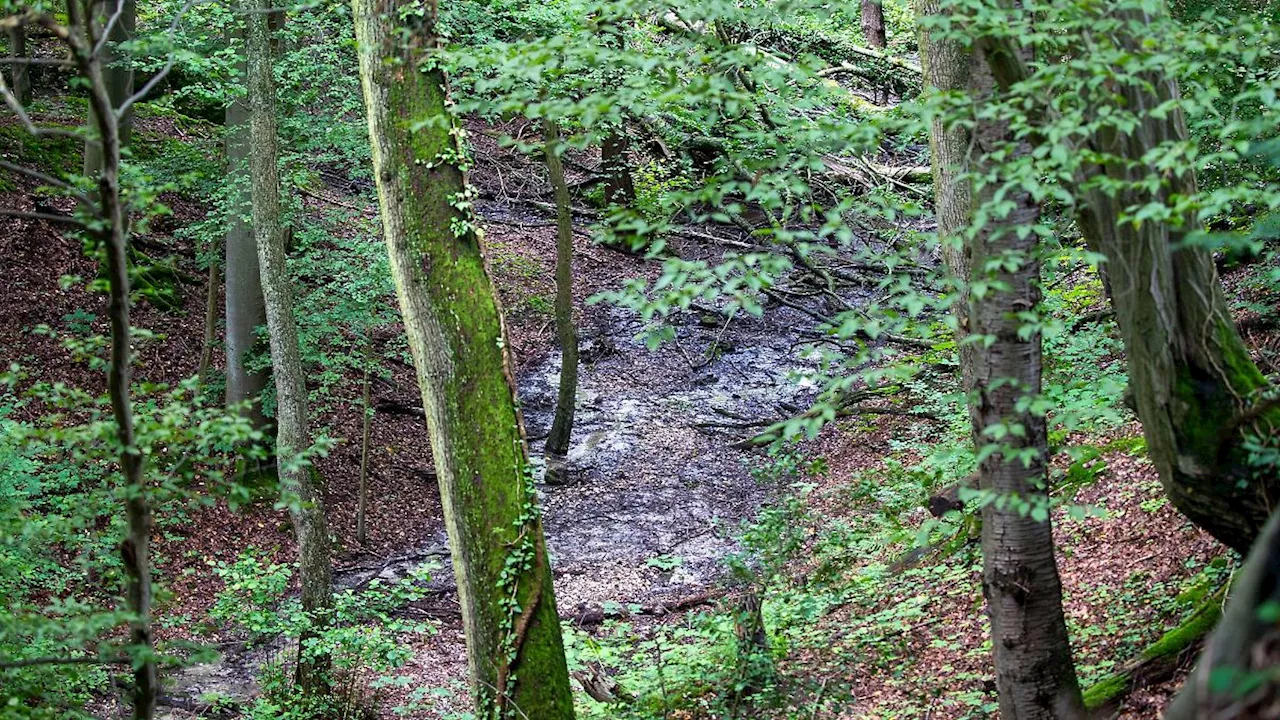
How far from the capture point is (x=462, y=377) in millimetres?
5773

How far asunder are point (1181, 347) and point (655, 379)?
11.3m

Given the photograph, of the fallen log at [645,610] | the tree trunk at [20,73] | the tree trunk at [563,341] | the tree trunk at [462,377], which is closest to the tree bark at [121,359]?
the tree trunk at [462,377]

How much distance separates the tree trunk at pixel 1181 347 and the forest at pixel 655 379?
0.02 metres

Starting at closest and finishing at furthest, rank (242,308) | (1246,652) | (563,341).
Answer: (1246,652)
(242,308)
(563,341)

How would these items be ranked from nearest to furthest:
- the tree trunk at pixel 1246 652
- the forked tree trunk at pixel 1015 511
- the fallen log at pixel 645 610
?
1. the tree trunk at pixel 1246 652
2. the forked tree trunk at pixel 1015 511
3. the fallen log at pixel 645 610

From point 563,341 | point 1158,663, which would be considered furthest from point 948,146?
point 563,341

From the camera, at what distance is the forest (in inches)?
143

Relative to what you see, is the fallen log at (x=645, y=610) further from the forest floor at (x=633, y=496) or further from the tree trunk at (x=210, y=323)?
the tree trunk at (x=210, y=323)

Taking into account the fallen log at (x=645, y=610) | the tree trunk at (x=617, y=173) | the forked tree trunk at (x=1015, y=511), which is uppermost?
the tree trunk at (x=617, y=173)

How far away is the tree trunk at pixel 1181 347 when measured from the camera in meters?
3.86

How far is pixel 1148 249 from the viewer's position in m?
3.93

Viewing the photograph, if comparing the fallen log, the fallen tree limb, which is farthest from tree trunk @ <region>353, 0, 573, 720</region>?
the fallen log

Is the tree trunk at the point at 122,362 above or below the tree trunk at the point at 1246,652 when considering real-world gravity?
above

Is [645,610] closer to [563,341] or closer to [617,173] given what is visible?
[563,341]
